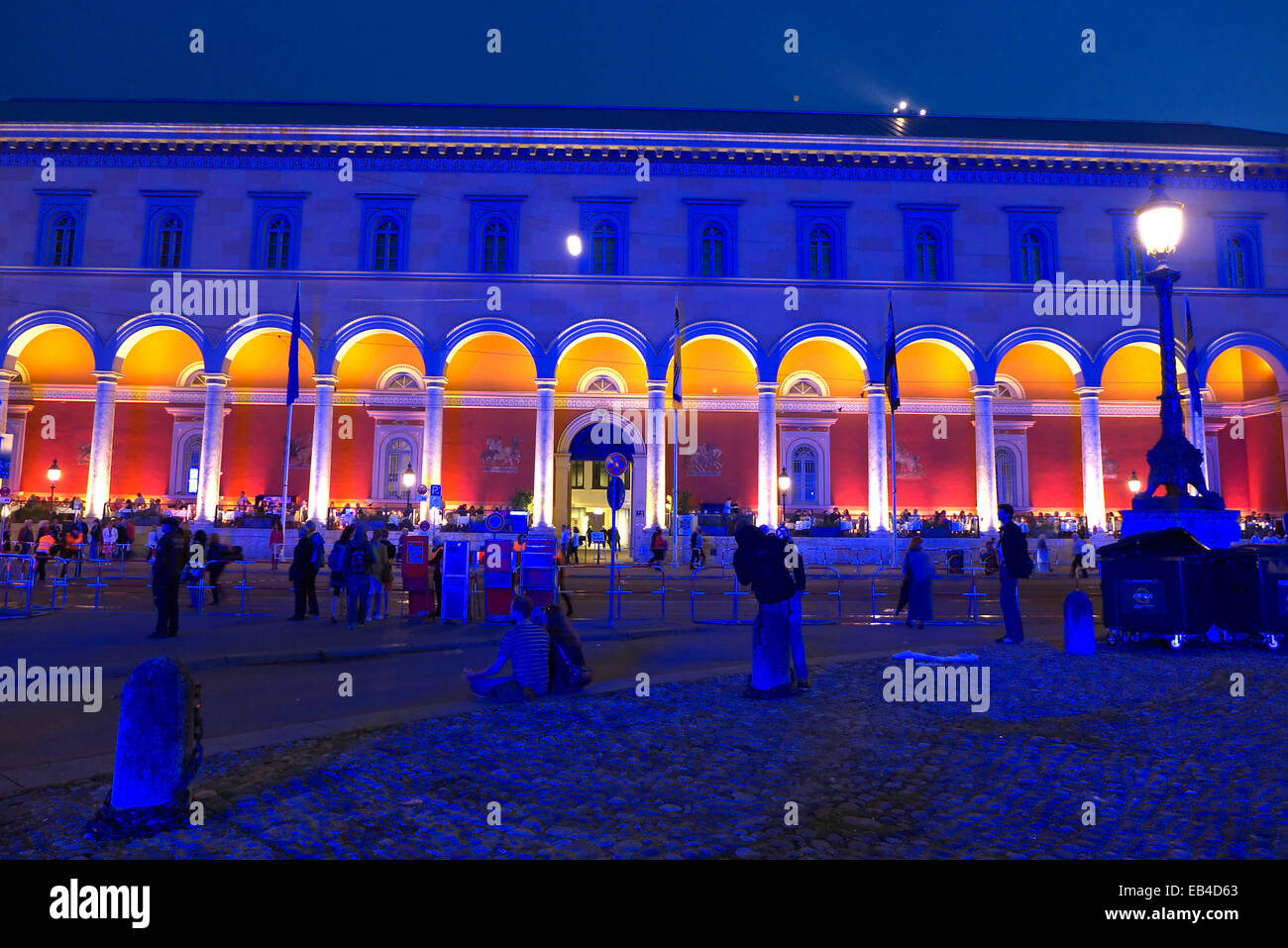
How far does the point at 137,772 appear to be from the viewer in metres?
3.69

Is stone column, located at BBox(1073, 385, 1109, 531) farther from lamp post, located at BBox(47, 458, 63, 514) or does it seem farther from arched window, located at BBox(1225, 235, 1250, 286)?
lamp post, located at BBox(47, 458, 63, 514)

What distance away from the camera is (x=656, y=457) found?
26938 millimetres

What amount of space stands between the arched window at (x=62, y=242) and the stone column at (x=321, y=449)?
1031 centimetres

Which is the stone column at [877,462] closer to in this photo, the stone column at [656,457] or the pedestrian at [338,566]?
the stone column at [656,457]

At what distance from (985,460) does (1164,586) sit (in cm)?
1853

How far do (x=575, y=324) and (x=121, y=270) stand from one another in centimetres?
1665

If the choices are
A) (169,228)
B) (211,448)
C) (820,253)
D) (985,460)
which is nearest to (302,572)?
(211,448)

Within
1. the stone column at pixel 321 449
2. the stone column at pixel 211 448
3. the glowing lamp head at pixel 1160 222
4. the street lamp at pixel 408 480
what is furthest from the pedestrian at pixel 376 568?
the stone column at pixel 211 448

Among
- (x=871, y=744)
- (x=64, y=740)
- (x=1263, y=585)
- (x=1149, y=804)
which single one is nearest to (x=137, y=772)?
(x=64, y=740)

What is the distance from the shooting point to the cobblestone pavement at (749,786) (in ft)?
11.7

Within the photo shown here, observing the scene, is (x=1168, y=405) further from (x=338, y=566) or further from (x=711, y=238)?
(x=711, y=238)

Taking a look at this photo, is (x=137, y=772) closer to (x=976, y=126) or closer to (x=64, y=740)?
(x=64, y=740)

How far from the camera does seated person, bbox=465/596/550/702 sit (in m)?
6.89
